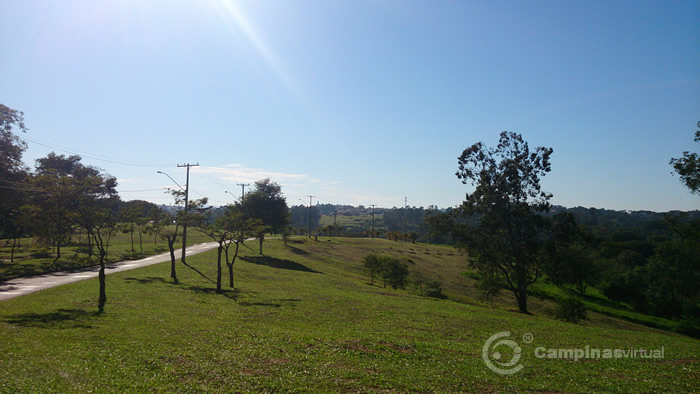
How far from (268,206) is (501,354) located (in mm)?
57240

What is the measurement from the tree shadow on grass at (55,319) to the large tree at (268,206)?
4592 cm

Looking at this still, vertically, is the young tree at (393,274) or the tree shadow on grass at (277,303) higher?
the tree shadow on grass at (277,303)

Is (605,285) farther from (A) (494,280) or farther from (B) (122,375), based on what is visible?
(B) (122,375)

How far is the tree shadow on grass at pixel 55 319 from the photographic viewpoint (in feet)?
51.7

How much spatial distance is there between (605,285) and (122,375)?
8517cm

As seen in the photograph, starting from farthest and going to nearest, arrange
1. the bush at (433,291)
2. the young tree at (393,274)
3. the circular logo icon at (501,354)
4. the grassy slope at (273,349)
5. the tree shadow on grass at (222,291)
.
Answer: the young tree at (393,274) → the bush at (433,291) → the tree shadow on grass at (222,291) → the circular logo icon at (501,354) → the grassy slope at (273,349)

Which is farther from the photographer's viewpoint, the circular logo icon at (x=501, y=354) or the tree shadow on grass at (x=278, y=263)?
the tree shadow on grass at (x=278, y=263)

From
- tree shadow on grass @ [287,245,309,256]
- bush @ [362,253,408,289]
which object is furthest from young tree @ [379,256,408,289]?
tree shadow on grass @ [287,245,309,256]

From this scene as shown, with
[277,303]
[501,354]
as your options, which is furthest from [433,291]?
[501,354]

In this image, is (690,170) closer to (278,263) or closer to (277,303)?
(277,303)

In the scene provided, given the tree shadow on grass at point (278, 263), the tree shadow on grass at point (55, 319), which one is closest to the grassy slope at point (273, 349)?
the tree shadow on grass at point (55, 319)

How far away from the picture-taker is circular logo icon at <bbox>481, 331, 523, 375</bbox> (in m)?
12.7

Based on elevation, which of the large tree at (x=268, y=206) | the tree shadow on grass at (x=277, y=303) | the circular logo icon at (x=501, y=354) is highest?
the large tree at (x=268, y=206)

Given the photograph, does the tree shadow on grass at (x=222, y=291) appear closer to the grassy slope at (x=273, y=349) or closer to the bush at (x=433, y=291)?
the grassy slope at (x=273, y=349)
